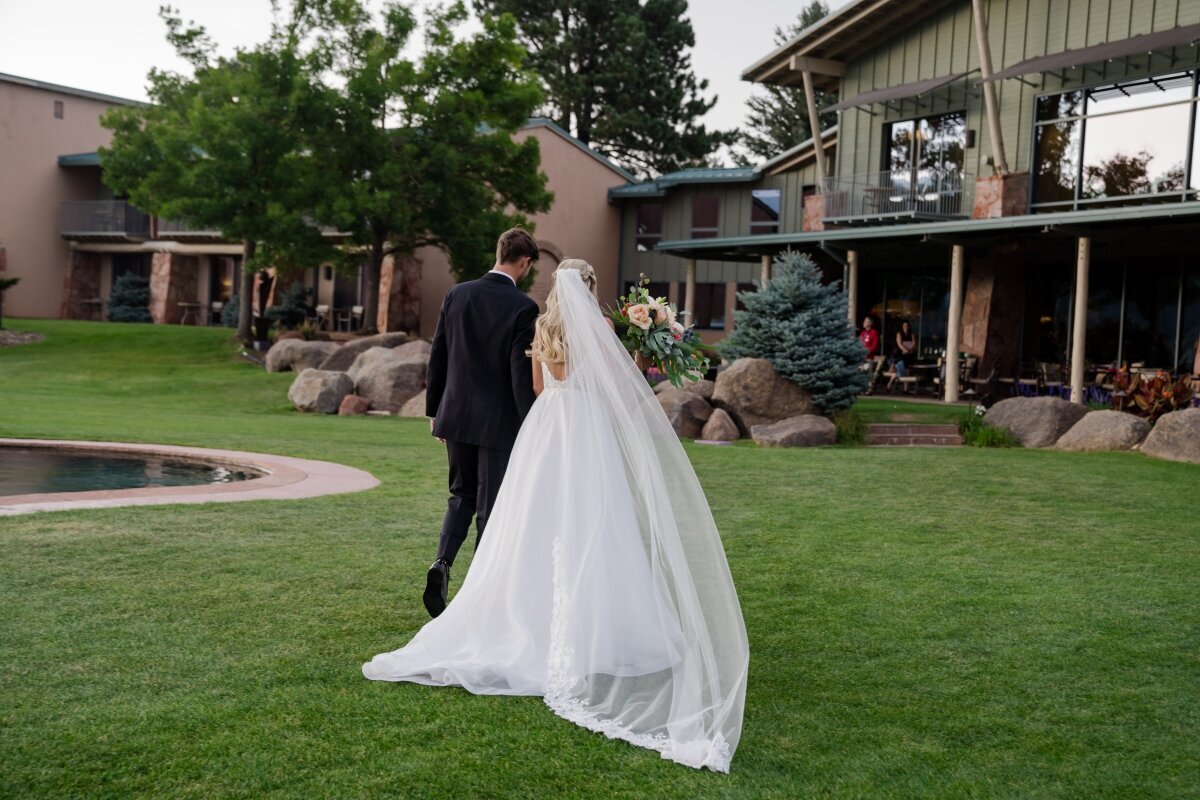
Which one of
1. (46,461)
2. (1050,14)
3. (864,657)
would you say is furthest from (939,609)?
(1050,14)

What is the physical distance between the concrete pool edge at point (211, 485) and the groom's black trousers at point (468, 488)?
3.75 metres

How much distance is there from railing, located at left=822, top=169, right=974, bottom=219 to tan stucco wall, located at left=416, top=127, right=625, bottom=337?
35.7ft

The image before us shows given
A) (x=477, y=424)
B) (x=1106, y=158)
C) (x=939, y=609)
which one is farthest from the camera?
(x=1106, y=158)

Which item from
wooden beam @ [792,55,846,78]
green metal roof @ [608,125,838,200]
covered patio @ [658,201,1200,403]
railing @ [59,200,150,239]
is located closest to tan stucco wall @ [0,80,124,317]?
railing @ [59,200,150,239]

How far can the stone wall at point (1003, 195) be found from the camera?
67.2 feet

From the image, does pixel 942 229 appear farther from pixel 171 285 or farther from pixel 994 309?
pixel 171 285

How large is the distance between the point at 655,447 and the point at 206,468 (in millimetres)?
8194

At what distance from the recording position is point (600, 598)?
4617 mm

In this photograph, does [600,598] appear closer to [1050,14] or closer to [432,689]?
[432,689]

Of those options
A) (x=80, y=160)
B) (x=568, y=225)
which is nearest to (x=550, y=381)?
(x=568, y=225)

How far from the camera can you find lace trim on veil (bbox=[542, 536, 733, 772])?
12.6 ft

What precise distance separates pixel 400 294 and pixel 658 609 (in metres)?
28.2

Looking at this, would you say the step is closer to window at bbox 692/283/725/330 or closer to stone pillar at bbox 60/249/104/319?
window at bbox 692/283/725/330

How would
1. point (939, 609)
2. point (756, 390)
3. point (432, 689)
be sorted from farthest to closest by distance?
1. point (756, 390)
2. point (939, 609)
3. point (432, 689)
